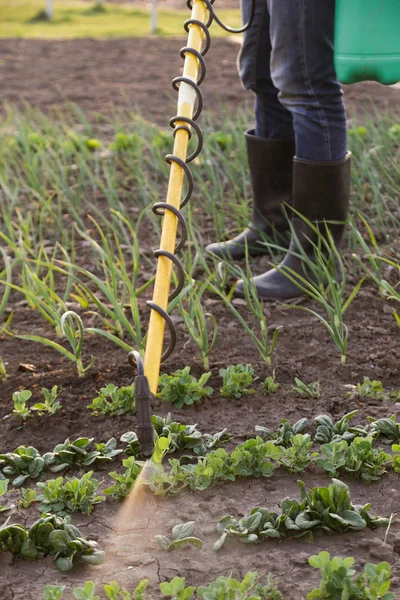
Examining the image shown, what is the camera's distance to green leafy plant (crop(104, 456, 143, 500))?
5.62 feet

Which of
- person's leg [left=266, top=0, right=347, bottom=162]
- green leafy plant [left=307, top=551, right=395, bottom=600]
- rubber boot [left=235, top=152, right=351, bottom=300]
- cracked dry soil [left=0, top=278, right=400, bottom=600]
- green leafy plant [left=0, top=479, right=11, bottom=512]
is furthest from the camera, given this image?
rubber boot [left=235, top=152, right=351, bottom=300]

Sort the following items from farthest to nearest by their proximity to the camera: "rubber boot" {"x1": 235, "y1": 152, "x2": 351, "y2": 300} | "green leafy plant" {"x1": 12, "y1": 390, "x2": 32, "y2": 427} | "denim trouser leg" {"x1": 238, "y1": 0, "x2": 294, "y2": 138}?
"denim trouser leg" {"x1": 238, "y1": 0, "x2": 294, "y2": 138} → "rubber boot" {"x1": 235, "y1": 152, "x2": 351, "y2": 300} → "green leafy plant" {"x1": 12, "y1": 390, "x2": 32, "y2": 427}

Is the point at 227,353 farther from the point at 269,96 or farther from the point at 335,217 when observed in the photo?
the point at 269,96

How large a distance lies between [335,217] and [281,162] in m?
0.37

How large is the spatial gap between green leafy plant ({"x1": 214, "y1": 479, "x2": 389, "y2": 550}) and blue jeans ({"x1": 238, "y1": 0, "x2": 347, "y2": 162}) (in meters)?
1.27

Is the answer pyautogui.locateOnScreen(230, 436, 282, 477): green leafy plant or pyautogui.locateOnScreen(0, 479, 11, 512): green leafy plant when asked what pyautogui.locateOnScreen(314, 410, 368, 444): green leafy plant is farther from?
pyautogui.locateOnScreen(0, 479, 11, 512): green leafy plant

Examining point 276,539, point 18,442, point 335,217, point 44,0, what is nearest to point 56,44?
point 44,0

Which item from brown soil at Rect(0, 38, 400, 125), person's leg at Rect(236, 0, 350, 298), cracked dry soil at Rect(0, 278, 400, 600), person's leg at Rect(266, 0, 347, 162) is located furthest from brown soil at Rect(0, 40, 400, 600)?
brown soil at Rect(0, 38, 400, 125)

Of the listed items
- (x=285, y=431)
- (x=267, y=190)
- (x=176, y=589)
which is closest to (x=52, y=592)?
(x=176, y=589)

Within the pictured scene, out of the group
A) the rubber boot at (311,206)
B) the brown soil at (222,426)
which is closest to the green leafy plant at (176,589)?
the brown soil at (222,426)

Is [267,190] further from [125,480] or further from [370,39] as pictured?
[125,480]

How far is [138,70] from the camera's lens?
6.73 m

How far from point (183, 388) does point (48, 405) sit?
33 cm

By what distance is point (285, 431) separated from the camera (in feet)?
6.10
